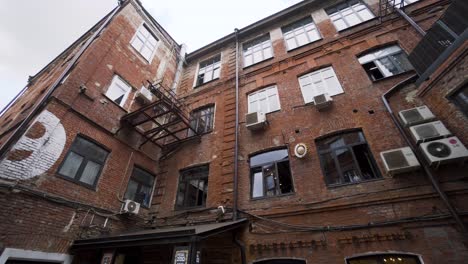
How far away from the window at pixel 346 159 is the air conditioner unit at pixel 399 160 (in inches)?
21.5

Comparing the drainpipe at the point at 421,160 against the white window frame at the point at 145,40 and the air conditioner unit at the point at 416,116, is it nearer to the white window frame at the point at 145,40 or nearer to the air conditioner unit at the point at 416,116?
the air conditioner unit at the point at 416,116

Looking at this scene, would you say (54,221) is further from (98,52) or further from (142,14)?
(142,14)

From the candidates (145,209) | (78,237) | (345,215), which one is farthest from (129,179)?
(345,215)

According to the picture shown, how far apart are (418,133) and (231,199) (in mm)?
5938

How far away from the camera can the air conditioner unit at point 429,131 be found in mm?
5766

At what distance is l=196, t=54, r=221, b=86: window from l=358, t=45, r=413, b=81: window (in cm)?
749

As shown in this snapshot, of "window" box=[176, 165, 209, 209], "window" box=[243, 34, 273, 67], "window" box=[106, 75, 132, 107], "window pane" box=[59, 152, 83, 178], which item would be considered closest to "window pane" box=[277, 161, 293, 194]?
"window" box=[176, 165, 209, 209]

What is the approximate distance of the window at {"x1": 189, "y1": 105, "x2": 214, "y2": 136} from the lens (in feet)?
35.4

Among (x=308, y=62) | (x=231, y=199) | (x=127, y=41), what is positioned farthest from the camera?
(x=127, y=41)

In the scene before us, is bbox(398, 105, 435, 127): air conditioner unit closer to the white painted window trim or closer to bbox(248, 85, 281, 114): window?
bbox(248, 85, 281, 114): window

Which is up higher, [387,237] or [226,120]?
[226,120]

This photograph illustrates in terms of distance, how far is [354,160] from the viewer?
6848 millimetres

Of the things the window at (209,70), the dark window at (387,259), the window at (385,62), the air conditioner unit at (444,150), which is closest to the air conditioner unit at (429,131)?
the air conditioner unit at (444,150)

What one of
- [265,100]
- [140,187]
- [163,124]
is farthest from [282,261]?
[163,124]
